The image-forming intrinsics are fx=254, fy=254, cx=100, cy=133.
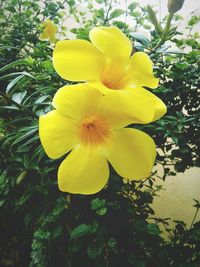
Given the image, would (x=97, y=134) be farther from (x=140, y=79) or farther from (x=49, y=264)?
(x=49, y=264)

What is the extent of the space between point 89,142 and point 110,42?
0.59 feet

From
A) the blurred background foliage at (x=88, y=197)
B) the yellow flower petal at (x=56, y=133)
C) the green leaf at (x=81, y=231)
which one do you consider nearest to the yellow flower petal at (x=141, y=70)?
the yellow flower petal at (x=56, y=133)

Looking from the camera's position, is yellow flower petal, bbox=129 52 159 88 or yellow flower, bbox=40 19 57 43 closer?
yellow flower petal, bbox=129 52 159 88

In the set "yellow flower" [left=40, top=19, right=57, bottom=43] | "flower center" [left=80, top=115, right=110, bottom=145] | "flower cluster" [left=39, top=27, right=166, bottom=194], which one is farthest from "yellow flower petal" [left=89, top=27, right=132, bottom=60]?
"yellow flower" [left=40, top=19, right=57, bottom=43]

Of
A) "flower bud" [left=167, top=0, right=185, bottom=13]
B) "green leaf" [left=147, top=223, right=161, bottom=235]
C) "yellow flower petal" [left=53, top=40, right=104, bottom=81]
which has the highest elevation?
"flower bud" [left=167, top=0, right=185, bottom=13]

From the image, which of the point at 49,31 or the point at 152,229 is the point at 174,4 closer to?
the point at 152,229

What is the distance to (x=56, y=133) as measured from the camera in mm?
395

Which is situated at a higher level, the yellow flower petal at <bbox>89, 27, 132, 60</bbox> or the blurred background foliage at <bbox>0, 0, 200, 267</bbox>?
the yellow flower petal at <bbox>89, 27, 132, 60</bbox>

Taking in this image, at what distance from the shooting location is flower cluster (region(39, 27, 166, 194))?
0.38 m

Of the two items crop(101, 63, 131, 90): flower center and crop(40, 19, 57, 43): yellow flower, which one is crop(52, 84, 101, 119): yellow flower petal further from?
crop(40, 19, 57, 43): yellow flower

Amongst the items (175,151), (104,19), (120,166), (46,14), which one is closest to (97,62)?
(120,166)

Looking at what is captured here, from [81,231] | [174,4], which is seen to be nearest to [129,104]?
[174,4]

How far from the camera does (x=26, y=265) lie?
5.22 feet

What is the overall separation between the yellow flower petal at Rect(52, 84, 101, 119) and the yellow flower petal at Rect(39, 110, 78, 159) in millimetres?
15
